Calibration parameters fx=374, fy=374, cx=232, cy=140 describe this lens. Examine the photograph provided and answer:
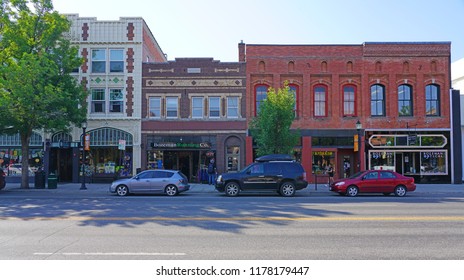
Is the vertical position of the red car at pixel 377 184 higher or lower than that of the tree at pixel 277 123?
lower

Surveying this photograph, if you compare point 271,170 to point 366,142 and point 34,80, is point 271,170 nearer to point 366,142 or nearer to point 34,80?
point 366,142

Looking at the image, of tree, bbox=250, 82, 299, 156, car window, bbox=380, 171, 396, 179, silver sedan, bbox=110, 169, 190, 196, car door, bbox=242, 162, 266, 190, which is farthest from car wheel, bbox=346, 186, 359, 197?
silver sedan, bbox=110, 169, 190, 196

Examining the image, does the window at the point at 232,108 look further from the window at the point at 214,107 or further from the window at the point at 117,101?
the window at the point at 117,101

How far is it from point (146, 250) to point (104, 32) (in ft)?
77.2

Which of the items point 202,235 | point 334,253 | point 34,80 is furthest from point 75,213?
point 34,80

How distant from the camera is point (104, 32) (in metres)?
27.0

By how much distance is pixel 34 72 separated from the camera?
63.1 feet

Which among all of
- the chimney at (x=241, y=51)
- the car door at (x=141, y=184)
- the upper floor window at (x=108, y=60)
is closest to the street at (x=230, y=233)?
the car door at (x=141, y=184)

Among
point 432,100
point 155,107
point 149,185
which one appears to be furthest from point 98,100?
point 432,100

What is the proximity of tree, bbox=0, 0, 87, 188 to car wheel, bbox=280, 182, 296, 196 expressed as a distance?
12589mm

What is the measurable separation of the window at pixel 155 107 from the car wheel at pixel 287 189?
12.0m

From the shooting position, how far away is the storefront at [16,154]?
26.7m

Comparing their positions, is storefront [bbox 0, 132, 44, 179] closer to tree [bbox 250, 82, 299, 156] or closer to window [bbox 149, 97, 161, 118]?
window [bbox 149, 97, 161, 118]

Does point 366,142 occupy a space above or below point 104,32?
below
